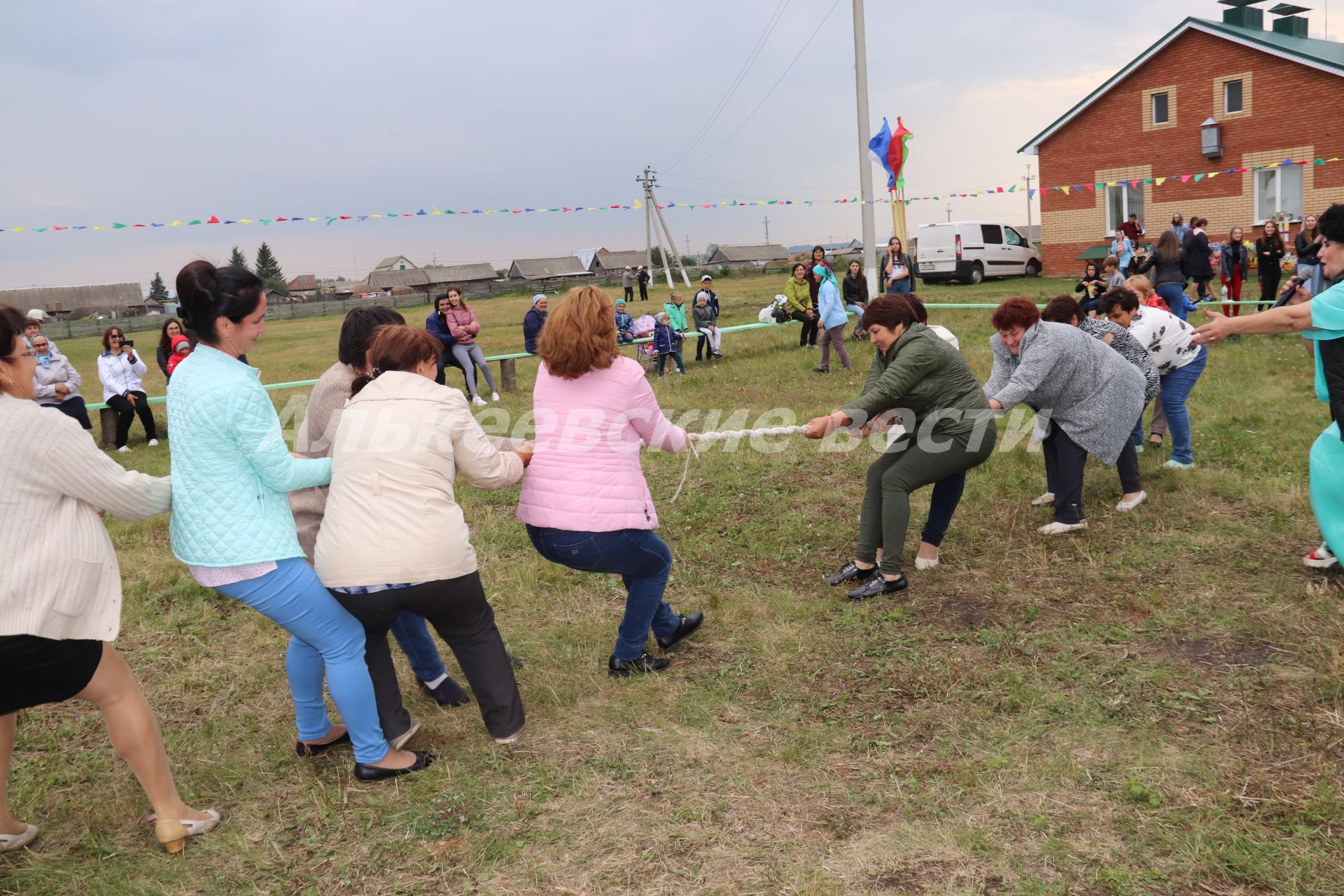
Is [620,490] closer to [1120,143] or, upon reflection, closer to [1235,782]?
[1235,782]

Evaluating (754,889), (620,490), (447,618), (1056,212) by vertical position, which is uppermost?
(1056,212)

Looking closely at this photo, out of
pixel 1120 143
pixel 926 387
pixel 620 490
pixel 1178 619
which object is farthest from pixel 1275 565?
pixel 1120 143

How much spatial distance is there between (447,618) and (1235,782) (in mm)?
2909

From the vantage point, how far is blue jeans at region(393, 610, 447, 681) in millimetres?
4258

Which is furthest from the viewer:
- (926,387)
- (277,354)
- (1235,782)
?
(277,354)

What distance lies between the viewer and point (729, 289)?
38750mm

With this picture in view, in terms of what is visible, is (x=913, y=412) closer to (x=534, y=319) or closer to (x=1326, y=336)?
(x=1326, y=336)

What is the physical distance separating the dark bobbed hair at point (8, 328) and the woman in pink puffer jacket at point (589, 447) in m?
1.80

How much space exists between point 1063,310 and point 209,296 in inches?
219

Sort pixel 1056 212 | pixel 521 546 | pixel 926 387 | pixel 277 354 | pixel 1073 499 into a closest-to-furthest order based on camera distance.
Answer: pixel 926 387, pixel 1073 499, pixel 521 546, pixel 277 354, pixel 1056 212

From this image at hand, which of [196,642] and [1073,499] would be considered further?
[1073,499]

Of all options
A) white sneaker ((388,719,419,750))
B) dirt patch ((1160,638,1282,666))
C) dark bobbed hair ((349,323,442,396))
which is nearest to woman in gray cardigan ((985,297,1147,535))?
dirt patch ((1160,638,1282,666))

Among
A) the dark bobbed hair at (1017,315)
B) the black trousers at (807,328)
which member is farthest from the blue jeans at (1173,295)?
the dark bobbed hair at (1017,315)

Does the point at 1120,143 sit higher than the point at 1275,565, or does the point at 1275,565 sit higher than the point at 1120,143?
the point at 1120,143
